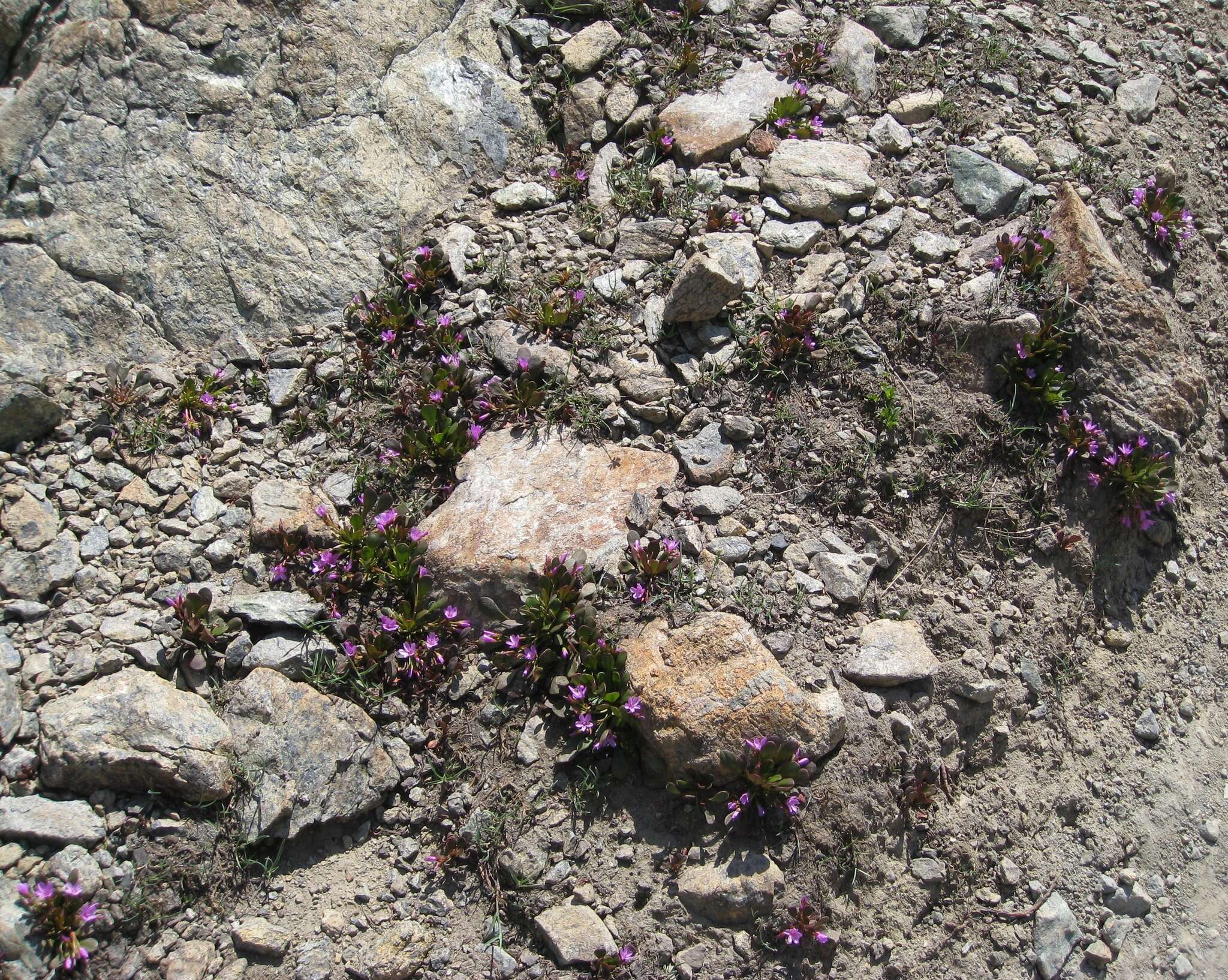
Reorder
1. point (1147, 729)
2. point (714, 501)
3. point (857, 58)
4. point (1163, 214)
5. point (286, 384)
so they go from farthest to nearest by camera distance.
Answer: point (857, 58) < point (1163, 214) < point (286, 384) < point (1147, 729) < point (714, 501)

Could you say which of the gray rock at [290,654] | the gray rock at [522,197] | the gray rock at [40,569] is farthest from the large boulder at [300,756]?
Answer: the gray rock at [522,197]

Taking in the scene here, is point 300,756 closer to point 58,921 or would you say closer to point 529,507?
point 58,921

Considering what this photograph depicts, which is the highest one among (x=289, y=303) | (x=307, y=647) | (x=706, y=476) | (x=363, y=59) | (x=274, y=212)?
(x=363, y=59)

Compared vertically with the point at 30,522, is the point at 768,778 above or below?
below

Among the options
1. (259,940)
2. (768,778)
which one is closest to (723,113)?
(768,778)

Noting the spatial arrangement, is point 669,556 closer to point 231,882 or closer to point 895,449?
point 895,449

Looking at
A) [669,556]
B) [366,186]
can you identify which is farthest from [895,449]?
[366,186]

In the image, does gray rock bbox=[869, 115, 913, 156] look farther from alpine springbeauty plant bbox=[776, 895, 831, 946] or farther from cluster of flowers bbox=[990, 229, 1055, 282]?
alpine springbeauty plant bbox=[776, 895, 831, 946]
